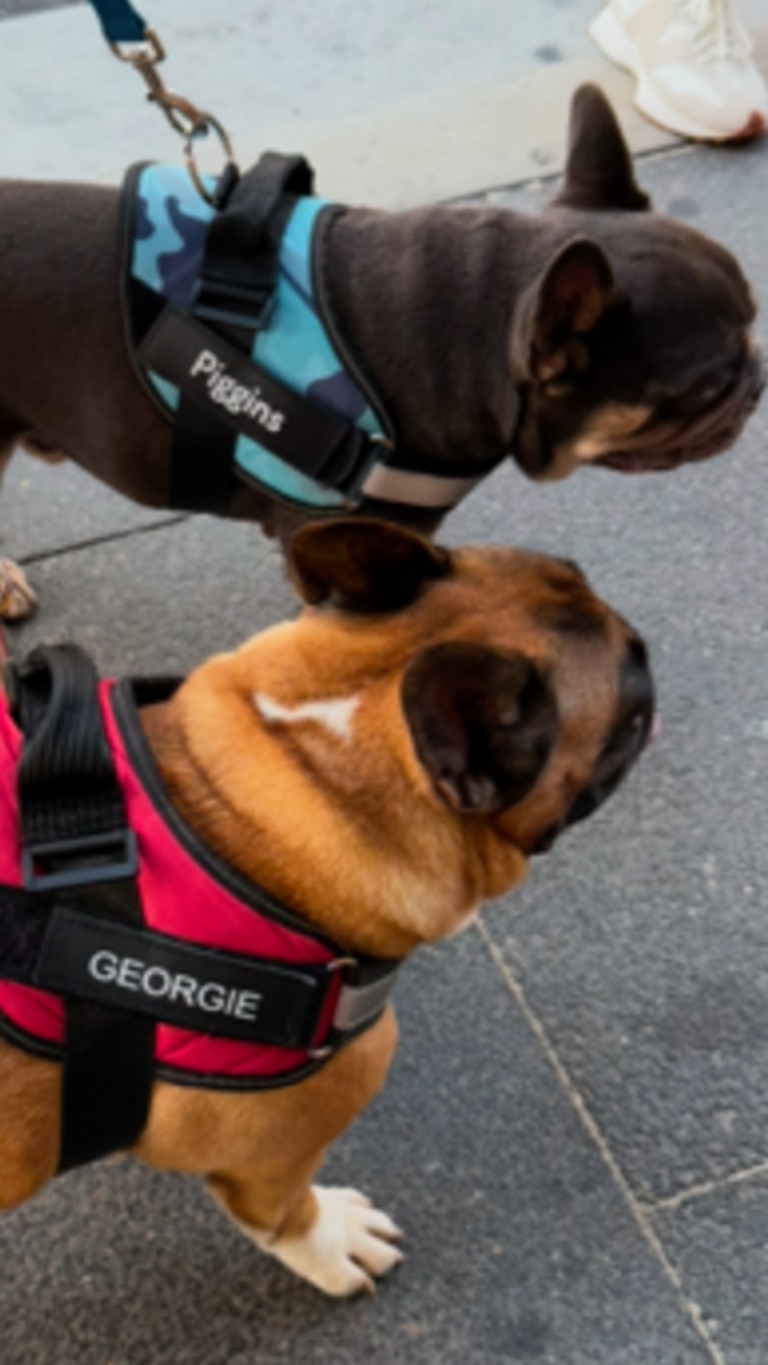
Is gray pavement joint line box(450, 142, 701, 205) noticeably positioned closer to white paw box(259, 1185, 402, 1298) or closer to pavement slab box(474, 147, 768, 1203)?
pavement slab box(474, 147, 768, 1203)

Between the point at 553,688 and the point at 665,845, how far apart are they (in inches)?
56.1

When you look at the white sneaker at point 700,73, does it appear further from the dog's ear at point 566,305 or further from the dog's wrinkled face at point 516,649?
the dog's wrinkled face at point 516,649

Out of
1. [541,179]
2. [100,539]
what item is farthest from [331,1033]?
[541,179]

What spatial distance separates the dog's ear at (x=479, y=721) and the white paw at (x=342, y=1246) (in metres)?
1.06

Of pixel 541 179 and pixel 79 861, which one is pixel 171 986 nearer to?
pixel 79 861

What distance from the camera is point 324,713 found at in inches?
80.4

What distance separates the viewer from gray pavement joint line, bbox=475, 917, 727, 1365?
264 cm

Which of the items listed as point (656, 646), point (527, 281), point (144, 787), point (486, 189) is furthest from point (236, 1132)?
point (486, 189)

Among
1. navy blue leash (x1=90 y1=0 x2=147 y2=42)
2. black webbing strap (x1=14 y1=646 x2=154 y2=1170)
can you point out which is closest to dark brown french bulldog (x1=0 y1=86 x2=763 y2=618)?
navy blue leash (x1=90 y1=0 x2=147 y2=42)

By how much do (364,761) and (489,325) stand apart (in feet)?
4.16

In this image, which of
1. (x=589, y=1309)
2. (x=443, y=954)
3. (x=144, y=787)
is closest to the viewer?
(x=144, y=787)

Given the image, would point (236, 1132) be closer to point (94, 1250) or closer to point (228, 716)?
point (228, 716)

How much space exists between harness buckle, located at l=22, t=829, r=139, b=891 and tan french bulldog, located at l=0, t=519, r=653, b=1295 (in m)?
0.12

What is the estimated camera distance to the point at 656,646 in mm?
3732
